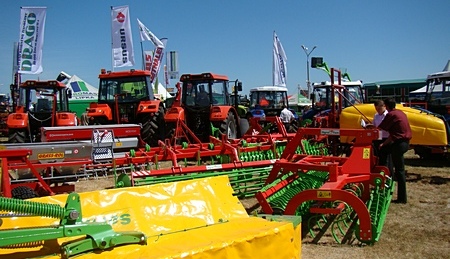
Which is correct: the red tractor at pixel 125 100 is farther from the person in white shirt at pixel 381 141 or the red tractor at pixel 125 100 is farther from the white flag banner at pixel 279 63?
the white flag banner at pixel 279 63

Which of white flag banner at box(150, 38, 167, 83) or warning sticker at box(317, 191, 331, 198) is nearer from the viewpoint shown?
warning sticker at box(317, 191, 331, 198)

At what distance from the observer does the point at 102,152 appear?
23.0 ft

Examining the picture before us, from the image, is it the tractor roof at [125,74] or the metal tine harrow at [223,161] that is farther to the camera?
the tractor roof at [125,74]

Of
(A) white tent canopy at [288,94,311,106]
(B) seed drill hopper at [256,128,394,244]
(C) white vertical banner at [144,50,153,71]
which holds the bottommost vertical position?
(B) seed drill hopper at [256,128,394,244]

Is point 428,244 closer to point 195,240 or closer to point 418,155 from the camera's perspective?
point 195,240

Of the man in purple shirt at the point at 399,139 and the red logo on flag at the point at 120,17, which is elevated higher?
the red logo on flag at the point at 120,17

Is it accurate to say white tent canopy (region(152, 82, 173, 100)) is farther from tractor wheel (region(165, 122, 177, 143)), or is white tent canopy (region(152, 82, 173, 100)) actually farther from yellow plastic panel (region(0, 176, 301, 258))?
yellow plastic panel (region(0, 176, 301, 258))

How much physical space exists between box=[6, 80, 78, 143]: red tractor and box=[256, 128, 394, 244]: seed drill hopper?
667cm

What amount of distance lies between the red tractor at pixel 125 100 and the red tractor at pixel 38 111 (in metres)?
0.85

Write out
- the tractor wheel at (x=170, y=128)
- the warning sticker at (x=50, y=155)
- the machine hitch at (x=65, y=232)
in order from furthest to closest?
1. the tractor wheel at (x=170, y=128)
2. the warning sticker at (x=50, y=155)
3. the machine hitch at (x=65, y=232)

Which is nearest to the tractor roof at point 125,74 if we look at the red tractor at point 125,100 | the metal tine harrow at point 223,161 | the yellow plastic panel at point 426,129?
the red tractor at point 125,100

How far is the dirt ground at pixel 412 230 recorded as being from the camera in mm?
3639

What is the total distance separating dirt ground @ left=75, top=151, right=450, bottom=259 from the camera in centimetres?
364

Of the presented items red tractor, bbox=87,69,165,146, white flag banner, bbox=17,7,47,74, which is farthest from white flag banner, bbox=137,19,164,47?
red tractor, bbox=87,69,165,146
